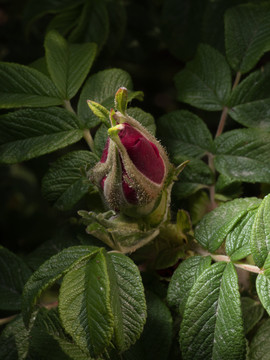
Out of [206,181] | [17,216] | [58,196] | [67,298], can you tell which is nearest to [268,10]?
[206,181]

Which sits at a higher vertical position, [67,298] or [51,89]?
[51,89]

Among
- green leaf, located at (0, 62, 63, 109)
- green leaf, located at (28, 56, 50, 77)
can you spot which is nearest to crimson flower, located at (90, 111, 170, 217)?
green leaf, located at (0, 62, 63, 109)

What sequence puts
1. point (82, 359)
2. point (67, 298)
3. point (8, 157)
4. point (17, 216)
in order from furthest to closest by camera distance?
point (17, 216) < point (8, 157) < point (82, 359) < point (67, 298)

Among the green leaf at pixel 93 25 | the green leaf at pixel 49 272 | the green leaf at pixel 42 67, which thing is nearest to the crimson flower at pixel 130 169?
the green leaf at pixel 49 272

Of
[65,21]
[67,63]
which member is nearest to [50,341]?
[67,63]

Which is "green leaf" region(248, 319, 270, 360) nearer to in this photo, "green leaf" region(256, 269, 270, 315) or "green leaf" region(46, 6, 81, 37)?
"green leaf" region(256, 269, 270, 315)

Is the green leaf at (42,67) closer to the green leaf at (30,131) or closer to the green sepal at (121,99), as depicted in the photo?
the green leaf at (30,131)

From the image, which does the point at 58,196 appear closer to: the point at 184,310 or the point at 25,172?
the point at 184,310
